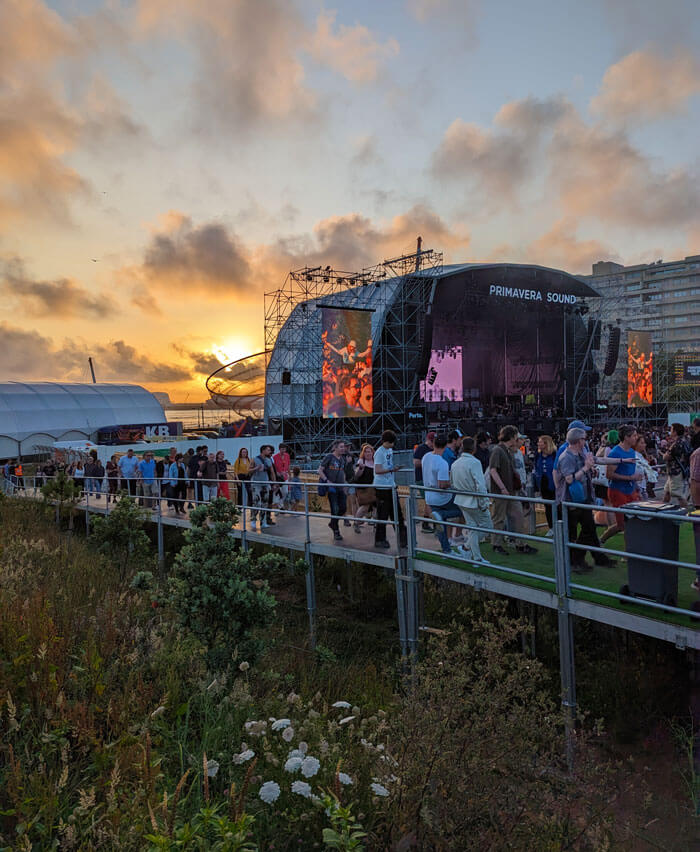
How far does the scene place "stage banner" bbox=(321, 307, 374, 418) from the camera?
3372cm

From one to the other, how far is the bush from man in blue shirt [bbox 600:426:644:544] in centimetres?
504

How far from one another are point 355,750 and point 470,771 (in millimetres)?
1036

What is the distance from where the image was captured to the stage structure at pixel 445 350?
133 feet

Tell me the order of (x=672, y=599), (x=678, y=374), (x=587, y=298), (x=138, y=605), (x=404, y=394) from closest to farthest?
(x=672, y=599), (x=138, y=605), (x=404, y=394), (x=587, y=298), (x=678, y=374)

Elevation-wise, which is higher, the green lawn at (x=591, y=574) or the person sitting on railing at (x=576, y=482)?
the person sitting on railing at (x=576, y=482)

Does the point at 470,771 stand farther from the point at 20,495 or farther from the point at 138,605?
the point at 20,495

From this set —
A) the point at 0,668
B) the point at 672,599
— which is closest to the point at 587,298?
the point at 672,599

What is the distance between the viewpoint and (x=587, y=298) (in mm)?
49344

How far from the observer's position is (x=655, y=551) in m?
5.63

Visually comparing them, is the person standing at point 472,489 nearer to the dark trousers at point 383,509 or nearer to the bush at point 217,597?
the dark trousers at point 383,509

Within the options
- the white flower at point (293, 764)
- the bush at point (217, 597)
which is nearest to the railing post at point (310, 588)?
the bush at point (217, 597)

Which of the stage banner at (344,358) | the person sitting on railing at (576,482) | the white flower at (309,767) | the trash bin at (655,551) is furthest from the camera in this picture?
the stage banner at (344,358)

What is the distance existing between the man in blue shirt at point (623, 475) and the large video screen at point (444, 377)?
32850 millimetres

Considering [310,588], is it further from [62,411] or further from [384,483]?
[62,411]
